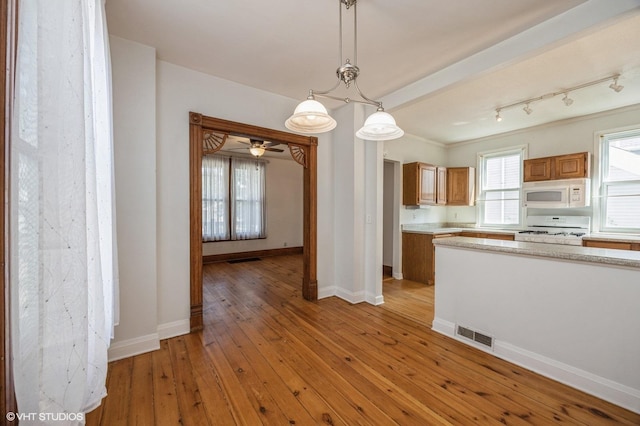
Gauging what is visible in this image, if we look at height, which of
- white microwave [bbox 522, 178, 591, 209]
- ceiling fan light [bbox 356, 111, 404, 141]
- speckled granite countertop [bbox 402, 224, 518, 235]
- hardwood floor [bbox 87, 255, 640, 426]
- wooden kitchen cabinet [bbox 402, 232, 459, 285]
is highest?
ceiling fan light [bbox 356, 111, 404, 141]

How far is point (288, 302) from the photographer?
3520 mm

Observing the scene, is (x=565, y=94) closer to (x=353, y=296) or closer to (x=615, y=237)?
(x=615, y=237)

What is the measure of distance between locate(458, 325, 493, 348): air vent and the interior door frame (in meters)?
1.80

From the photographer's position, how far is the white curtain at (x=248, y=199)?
650 cm

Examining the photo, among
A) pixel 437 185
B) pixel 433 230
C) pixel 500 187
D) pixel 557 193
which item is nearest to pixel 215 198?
pixel 433 230

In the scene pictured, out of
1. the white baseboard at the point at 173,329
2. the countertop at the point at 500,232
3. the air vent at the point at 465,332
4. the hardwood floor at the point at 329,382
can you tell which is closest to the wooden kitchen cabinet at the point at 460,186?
the countertop at the point at 500,232

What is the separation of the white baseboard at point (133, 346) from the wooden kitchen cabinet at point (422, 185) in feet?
14.0


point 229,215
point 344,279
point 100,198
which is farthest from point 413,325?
point 229,215

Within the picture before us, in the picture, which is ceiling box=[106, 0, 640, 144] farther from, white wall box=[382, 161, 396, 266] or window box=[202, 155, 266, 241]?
window box=[202, 155, 266, 241]

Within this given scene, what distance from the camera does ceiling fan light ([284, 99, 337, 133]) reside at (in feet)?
5.47

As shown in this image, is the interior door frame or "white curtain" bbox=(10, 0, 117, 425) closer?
"white curtain" bbox=(10, 0, 117, 425)

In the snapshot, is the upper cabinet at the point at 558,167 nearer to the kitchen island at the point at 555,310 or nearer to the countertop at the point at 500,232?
the countertop at the point at 500,232

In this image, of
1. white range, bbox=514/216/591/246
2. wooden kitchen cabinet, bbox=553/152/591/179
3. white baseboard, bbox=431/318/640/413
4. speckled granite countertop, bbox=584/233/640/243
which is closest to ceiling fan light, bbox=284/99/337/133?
white baseboard, bbox=431/318/640/413

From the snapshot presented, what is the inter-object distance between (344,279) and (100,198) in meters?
2.95
